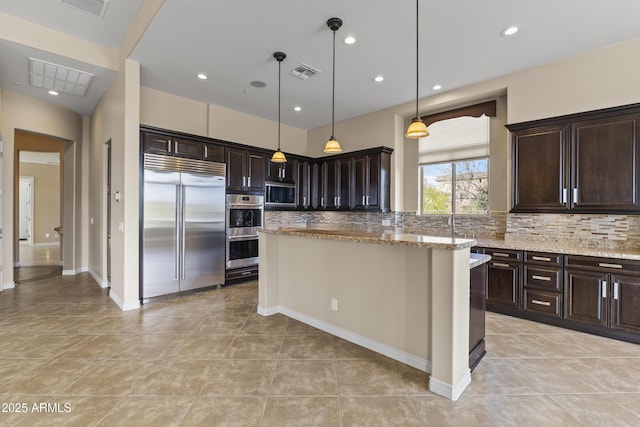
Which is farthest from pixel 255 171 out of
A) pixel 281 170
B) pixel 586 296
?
pixel 586 296

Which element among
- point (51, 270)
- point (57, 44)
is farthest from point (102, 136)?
point (51, 270)

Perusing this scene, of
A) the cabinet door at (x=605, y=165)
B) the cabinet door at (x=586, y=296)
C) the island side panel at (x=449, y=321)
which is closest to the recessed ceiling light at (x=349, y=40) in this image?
the island side panel at (x=449, y=321)

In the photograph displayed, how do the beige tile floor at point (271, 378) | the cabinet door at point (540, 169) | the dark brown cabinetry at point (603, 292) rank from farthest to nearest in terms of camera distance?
the cabinet door at point (540, 169) < the dark brown cabinetry at point (603, 292) < the beige tile floor at point (271, 378)

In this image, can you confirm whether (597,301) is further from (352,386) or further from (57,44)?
(57,44)

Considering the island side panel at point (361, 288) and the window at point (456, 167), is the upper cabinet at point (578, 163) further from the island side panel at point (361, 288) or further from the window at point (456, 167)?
the island side panel at point (361, 288)

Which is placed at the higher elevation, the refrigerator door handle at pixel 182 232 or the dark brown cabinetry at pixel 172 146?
the dark brown cabinetry at pixel 172 146

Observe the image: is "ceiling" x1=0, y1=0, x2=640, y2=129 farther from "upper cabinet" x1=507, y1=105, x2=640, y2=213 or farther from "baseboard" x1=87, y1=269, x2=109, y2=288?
"baseboard" x1=87, y1=269, x2=109, y2=288

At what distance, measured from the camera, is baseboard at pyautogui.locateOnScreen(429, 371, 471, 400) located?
2.05 meters

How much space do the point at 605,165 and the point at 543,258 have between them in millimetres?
1216

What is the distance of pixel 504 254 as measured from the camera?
3652 mm

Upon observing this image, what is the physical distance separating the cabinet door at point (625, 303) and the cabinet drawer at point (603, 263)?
0.08 metres

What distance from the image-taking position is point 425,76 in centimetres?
415

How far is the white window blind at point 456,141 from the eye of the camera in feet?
15.1

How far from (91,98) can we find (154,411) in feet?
17.5
